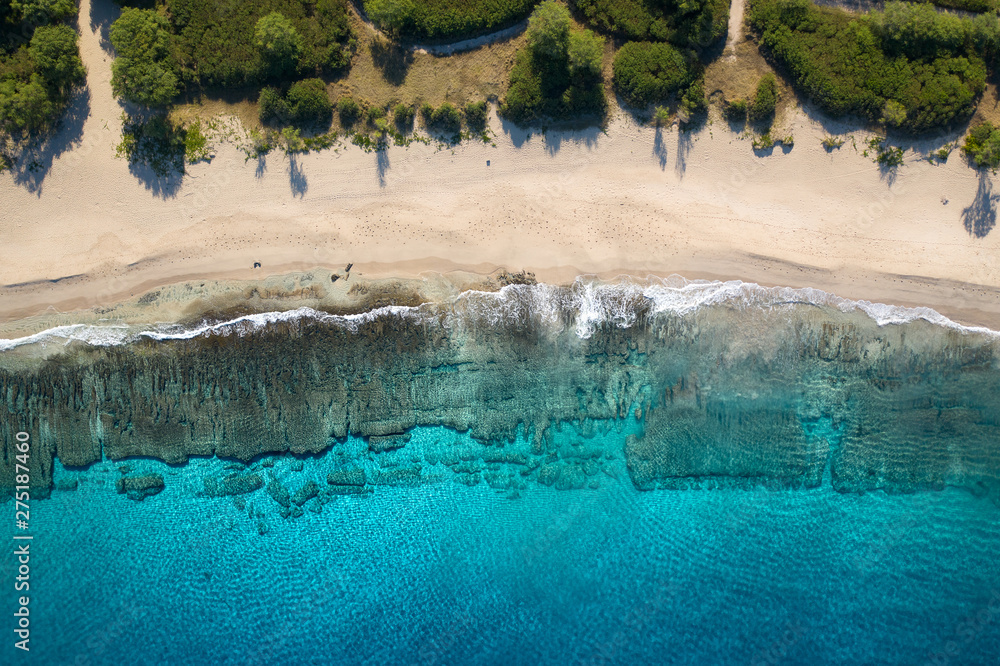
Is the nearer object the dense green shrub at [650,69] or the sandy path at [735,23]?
the dense green shrub at [650,69]

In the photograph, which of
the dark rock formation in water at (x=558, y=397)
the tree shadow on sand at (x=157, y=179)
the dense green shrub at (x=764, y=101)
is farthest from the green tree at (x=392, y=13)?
the dense green shrub at (x=764, y=101)

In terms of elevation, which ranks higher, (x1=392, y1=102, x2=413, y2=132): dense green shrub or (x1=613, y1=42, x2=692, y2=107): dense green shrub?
(x1=613, y1=42, x2=692, y2=107): dense green shrub

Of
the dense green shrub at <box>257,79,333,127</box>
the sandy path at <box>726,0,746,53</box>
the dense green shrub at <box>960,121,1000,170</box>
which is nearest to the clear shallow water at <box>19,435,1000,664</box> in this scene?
the dense green shrub at <box>960,121,1000,170</box>

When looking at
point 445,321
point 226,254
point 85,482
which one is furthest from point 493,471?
point 85,482

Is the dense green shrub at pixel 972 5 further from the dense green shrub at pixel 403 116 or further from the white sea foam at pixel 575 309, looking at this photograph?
the dense green shrub at pixel 403 116

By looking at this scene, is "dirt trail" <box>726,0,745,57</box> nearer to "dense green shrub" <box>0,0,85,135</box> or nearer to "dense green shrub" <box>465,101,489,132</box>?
"dense green shrub" <box>465,101,489,132</box>

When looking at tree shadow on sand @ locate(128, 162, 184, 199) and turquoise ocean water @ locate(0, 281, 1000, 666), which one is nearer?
turquoise ocean water @ locate(0, 281, 1000, 666)
